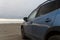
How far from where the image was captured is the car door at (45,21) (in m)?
6.48

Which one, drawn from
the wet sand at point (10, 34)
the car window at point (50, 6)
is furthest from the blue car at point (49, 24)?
the wet sand at point (10, 34)

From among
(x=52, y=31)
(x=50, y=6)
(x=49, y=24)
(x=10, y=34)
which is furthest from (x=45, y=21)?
(x=10, y=34)

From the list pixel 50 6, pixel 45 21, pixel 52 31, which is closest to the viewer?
pixel 52 31

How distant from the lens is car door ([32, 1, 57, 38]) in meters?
6.48

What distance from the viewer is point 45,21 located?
6703 mm

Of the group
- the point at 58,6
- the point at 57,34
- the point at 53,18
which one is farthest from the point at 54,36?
the point at 58,6

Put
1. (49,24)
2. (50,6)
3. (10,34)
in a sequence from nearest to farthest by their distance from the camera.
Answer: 1. (49,24)
2. (50,6)
3. (10,34)

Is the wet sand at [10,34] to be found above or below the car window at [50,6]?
below

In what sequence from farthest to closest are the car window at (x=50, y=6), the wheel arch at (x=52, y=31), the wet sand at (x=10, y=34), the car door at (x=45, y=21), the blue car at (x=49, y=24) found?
1. the wet sand at (x=10, y=34)
2. the car window at (x=50, y=6)
3. the car door at (x=45, y=21)
4. the blue car at (x=49, y=24)
5. the wheel arch at (x=52, y=31)

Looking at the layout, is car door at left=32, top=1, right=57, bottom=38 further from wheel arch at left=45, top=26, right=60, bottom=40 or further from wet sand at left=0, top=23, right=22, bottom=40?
wet sand at left=0, top=23, right=22, bottom=40

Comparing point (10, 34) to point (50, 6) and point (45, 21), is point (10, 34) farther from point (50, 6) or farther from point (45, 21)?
point (45, 21)

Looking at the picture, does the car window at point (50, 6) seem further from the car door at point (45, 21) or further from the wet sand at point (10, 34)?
the wet sand at point (10, 34)

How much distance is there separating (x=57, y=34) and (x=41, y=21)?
100cm

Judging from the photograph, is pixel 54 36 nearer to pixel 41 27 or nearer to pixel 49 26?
pixel 49 26
